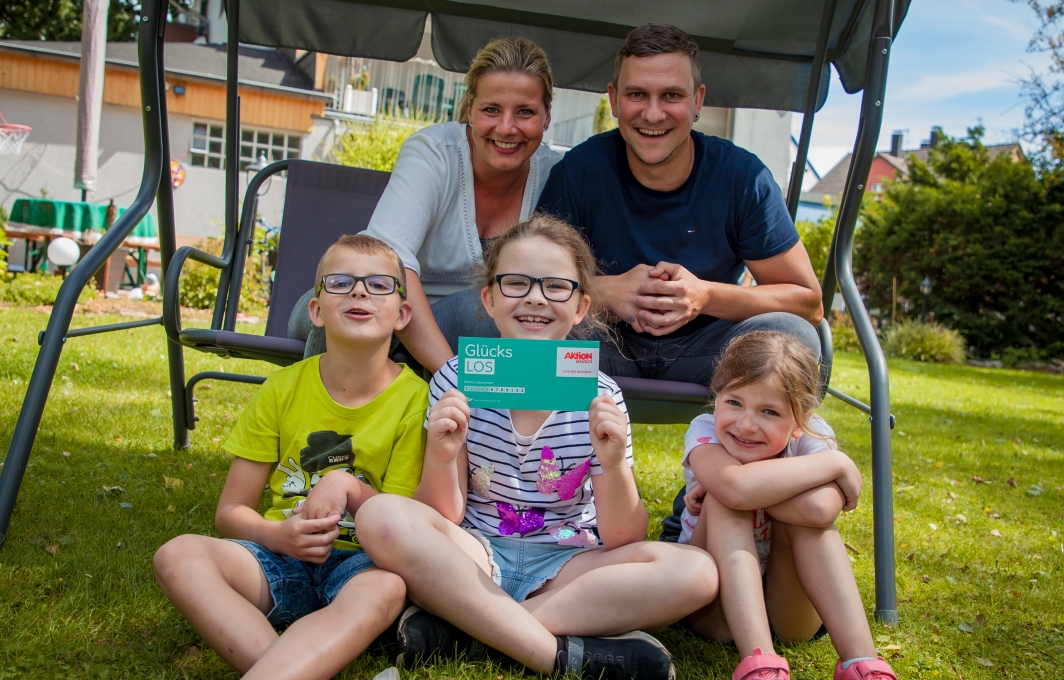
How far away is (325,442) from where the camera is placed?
79.1 inches

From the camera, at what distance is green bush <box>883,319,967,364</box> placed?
13078 millimetres

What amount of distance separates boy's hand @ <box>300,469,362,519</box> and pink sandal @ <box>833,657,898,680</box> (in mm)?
1078

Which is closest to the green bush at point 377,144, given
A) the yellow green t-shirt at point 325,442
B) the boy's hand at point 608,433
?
the yellow green t-shirt at point 325,442

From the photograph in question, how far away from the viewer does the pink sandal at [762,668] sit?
1.59 m

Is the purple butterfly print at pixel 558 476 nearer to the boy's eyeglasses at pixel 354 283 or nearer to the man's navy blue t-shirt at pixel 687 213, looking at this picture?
the boy's eyeglasses at pixel 354 283

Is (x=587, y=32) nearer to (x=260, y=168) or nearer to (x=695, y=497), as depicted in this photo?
(x=260, y=168)

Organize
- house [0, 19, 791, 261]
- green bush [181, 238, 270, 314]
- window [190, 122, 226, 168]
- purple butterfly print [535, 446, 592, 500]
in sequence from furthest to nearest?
window [190, 122, 226, 168] < house [0, 19, 791, 261] < green bush [181, 238, 270, 314] < purple butterfly print [535, 446, 592, 500]

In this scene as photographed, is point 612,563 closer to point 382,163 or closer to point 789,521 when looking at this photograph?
point 789,521

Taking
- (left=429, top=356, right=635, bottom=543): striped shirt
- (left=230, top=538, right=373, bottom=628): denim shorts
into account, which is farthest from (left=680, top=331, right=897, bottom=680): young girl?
(left=230, top=538, right=373, bottom=628): denim shorts

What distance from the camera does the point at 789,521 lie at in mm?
1804

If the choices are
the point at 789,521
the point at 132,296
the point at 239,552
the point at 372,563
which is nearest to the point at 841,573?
the point at 789,521

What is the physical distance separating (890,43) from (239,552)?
226cm

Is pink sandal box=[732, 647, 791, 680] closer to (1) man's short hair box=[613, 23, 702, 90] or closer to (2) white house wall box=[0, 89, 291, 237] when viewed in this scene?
(1) man's short hair box=[613, 23, 702, 90]

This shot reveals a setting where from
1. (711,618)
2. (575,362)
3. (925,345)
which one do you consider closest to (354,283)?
(575,362)
